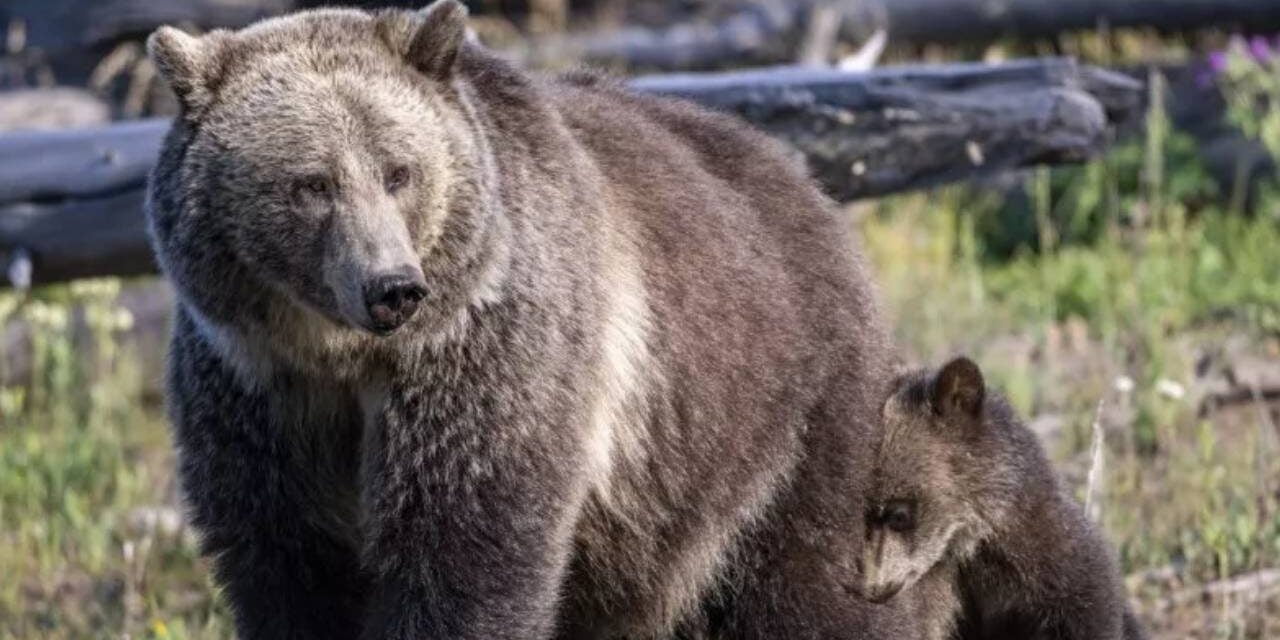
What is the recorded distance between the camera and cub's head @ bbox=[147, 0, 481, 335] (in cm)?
439

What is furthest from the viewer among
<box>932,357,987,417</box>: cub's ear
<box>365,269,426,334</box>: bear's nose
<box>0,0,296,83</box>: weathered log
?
<box>0,0,296,83</box>: weathered log

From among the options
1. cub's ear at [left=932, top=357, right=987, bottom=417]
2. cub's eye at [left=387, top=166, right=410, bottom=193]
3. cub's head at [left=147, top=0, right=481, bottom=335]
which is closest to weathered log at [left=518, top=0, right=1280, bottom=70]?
cub's ear at [left=932, top=357, right=987, bottom=417]

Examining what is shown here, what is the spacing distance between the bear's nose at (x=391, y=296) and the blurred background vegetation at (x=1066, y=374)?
7.15ft

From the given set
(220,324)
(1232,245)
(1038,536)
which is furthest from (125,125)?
(1232,245)

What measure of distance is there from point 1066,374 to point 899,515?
3406 millimetres

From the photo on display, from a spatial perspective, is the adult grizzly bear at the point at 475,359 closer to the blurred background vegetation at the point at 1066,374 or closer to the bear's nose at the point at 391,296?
the bear's nose at the point at 391,296

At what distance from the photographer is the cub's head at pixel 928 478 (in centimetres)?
561

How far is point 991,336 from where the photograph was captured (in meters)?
9.60

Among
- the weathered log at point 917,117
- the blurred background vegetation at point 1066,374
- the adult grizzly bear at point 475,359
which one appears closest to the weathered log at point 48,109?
the blurred background vegetation at point 1066,374

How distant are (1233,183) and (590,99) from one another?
657 centimetres

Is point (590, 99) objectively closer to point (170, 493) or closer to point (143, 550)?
point (143, 550)

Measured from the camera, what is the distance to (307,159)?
4.41 m

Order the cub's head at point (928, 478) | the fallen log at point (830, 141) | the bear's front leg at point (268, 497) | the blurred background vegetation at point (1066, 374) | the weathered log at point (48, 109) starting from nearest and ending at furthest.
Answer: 1. the bear's front leg at point (268, 497)
2. the cub's head at point (928, 478)
3. the blurred background vegetation at point (1066, 374)
4. the fallen log at point (830, 141)
5. the weathered log at point (48, 109)

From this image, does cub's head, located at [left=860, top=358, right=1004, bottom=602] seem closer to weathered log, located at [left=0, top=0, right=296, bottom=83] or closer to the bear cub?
the bear cub
